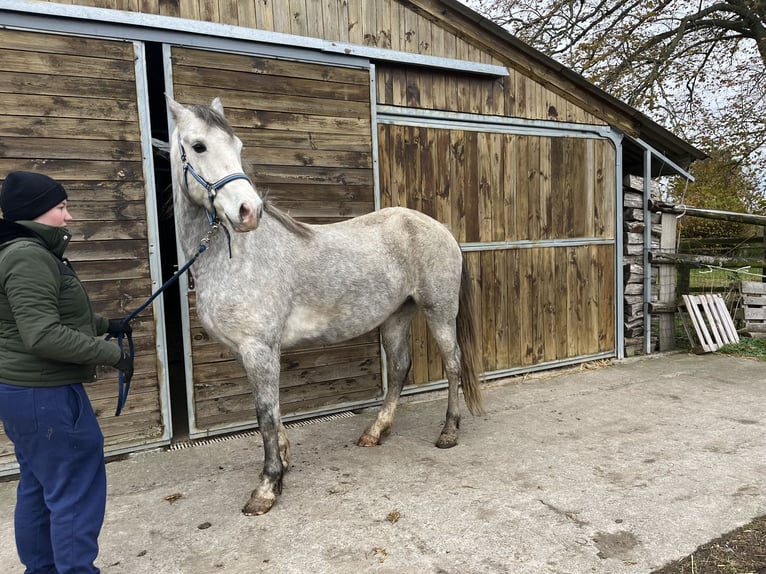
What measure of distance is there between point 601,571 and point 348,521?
112 cm

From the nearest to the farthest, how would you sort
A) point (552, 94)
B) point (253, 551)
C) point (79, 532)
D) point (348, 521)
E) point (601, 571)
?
point (79, 532) → point (601, 571) → point (253, 551) → point (348, 521) → point (552, 94)

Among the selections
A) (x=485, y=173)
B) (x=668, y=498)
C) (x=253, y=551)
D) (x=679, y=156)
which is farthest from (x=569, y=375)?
(x=253, y=551)

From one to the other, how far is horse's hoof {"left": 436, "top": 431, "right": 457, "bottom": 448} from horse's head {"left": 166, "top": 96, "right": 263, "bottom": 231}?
1970 mm

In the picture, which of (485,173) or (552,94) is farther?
(552,94)

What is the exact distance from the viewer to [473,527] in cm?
233

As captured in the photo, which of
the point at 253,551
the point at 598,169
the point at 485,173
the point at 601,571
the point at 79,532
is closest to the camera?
the point at 79,532

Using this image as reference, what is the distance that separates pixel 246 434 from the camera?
12.0 feet

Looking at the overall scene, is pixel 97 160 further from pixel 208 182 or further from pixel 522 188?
pixel 522 188

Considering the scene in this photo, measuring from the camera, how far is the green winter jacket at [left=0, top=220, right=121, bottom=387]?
1.56 metres

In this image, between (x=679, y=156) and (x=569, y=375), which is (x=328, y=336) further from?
(x=679, y=156)

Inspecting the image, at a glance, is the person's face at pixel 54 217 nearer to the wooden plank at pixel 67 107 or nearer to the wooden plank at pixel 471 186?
the wooden plank at pixel 67 107

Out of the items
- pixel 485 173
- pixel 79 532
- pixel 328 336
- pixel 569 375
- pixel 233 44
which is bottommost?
pixel 569 375

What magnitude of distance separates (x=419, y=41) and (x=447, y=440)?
10.8 ft

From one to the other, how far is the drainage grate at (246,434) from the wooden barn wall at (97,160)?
18 centimetres
